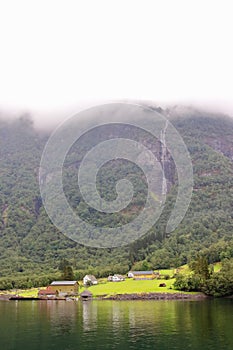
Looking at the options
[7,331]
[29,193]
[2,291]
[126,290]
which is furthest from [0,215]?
[7,331]

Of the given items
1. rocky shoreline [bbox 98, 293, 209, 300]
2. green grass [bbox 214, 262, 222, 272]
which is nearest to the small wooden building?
rocky shoreline [bbox 98, 293, 209, 300]

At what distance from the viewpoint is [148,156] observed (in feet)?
654

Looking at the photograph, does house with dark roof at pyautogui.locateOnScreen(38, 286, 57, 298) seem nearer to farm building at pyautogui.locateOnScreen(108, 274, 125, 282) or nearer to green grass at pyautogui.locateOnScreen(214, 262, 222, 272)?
farm building at pyautogui.locateOnScreen(108, 274, 125, 282)

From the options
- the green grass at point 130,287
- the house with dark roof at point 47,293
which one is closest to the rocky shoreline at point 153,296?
the green grass at point 130,287

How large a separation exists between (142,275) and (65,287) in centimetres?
1972

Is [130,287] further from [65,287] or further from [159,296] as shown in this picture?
[65,287]

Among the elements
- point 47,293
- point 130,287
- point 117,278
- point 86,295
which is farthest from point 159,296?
point 117,278

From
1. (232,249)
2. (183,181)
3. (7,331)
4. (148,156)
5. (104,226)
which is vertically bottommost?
(7,331)

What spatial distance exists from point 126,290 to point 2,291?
31.5 meters

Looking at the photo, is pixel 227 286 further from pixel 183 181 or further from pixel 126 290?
pixel 183 181

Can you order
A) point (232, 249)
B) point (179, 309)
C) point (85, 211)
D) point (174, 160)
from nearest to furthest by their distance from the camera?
point (179, 309) < point (232, 249) < point (85, 211) < point (174, 160)

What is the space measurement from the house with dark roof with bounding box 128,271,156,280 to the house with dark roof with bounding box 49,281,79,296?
15.8 m

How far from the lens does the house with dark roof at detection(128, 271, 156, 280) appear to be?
105 metres

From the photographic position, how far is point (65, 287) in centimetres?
9831
